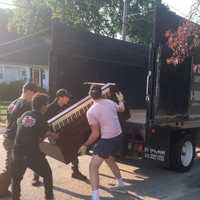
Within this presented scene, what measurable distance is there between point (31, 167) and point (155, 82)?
285 cm

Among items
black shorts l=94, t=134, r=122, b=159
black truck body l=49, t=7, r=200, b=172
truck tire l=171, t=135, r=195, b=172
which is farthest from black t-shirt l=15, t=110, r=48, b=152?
truck tire l=171, t=135, r=195, b=172

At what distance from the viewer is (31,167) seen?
5.45 m

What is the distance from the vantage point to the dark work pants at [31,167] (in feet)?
17.7

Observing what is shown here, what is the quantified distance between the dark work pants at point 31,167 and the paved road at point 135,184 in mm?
831

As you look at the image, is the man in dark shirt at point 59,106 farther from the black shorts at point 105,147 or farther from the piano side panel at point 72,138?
the black shorts at point 105,147

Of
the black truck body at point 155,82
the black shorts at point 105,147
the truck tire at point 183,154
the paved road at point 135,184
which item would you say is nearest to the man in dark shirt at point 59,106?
the paved road at point 135,184

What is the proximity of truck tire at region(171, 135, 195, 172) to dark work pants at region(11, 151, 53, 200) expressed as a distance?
2994mm

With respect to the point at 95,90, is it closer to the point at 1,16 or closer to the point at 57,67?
the point at 57,67

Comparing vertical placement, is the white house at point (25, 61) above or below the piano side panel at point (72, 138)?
above

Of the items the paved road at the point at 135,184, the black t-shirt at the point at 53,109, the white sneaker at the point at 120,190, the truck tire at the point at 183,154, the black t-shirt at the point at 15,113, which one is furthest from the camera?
the truck tire at the point at 183,154

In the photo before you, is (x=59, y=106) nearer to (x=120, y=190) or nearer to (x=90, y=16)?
(x=120, y=190)

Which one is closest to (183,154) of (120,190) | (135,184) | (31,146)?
(135,184)

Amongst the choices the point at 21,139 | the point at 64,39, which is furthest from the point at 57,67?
the point at 21,139

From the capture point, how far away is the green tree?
37812 mm
